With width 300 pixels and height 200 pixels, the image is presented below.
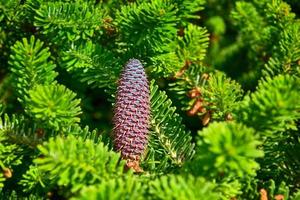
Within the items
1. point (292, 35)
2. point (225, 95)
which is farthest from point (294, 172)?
point (292, 35)

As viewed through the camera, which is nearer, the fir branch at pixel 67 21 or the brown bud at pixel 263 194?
the brown bud at pixel 263 194

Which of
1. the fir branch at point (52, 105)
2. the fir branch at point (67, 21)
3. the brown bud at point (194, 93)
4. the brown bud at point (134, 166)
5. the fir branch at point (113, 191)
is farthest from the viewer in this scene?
the brown bud at point (194, 93)

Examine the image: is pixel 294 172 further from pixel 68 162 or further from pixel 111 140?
pixel 68 162

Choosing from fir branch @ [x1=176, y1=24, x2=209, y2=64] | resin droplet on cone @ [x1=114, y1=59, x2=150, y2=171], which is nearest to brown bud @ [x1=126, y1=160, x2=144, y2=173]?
resin droplet on cone @ [x1=114, y1=59, x2=150, y2=171]

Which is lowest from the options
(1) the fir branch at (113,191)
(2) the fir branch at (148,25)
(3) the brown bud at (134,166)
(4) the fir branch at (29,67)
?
(1) the fir branch at (113,191)

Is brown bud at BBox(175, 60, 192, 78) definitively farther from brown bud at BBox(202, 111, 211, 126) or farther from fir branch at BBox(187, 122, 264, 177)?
fir branch at BBox(187, 122, 264, 177)

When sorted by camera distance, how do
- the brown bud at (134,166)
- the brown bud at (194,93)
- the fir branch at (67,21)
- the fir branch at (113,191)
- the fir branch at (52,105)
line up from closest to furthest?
the fir branch at (113,191) < the fir branch at (52,105) < the brown bud at (134,166) < the fir branch at (67,21) < the brown bud at (194,93)

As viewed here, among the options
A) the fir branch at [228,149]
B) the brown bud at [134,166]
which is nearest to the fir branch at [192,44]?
the brown bud at [134,166]

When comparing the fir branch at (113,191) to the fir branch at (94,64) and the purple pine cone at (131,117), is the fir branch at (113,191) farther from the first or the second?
the fir branch at (94,64)
